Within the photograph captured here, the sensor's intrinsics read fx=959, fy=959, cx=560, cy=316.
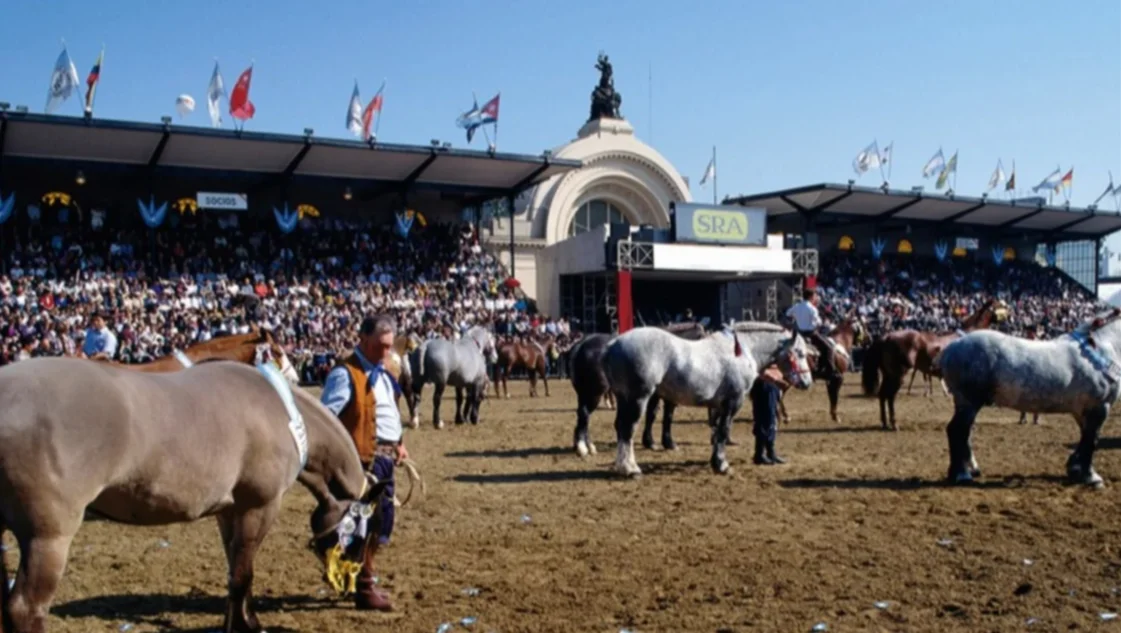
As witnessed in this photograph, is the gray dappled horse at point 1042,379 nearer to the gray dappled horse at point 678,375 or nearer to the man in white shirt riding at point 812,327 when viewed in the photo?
the gray dappled horse at point 678,375

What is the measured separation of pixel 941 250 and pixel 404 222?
96.7ft

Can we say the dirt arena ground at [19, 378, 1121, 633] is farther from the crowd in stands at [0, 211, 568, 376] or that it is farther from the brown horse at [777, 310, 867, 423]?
the crowd in stands at [0, 211, 568, 376]

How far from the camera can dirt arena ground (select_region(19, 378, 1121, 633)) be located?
222 inches

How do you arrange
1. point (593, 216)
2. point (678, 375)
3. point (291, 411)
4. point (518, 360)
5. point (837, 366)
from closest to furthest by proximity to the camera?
point (291, 411)
point (678, 375)
point (837, 366)
point (518, 360)
point (593, 216)

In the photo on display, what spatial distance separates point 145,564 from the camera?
7059 mm

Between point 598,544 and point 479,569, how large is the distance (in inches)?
43.5

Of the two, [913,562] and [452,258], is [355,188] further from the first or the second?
[913,562]

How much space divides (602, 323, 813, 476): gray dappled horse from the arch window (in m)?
32.8

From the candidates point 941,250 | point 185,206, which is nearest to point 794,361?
point 185,206

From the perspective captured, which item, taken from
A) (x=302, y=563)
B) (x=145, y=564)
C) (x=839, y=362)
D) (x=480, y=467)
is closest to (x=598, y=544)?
(x=302, y=563)

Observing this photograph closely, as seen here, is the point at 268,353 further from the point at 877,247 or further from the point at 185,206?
the point at 877,247

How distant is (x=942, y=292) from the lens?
161 feet

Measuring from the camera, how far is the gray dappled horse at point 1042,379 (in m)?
9.62

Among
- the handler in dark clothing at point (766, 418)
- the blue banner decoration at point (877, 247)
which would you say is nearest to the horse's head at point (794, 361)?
the handler in dark clothing at point (766, 418)
